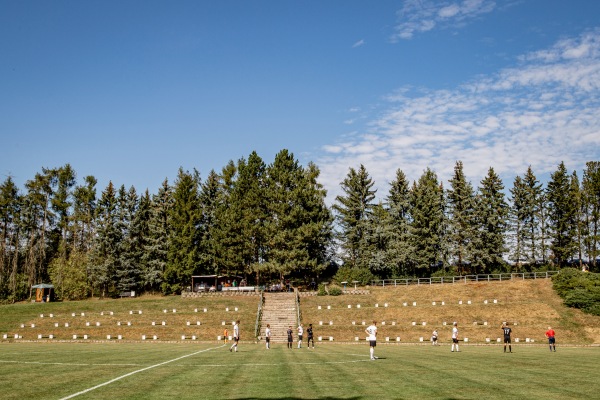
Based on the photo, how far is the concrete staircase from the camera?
47181 millimetres

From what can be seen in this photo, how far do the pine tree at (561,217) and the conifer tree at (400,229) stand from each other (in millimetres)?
20828

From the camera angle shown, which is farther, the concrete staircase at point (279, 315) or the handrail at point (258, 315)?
the concrete staircase at point (279, 315)

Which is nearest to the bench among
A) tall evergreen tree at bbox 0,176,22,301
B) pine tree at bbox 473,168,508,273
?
pine tree at bbox 473,168,508,273

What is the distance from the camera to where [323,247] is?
75750 millimetres

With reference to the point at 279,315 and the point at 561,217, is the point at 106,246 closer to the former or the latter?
the point at 279,315

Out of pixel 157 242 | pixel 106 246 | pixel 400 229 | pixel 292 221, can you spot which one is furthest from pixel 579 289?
pixel 106 246

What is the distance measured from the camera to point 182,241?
71312 millimetres

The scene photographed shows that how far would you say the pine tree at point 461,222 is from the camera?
235ft

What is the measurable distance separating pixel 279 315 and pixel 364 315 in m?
9.11

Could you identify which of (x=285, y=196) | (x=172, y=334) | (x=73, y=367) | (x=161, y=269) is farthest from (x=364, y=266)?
(x=73, y=367)

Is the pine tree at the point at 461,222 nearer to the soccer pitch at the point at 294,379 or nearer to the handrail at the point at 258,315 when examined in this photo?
the handrail at the point at 258,315

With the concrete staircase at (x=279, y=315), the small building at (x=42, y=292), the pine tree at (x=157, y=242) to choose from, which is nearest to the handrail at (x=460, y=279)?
the concrete staircase at (x=279, y=315)

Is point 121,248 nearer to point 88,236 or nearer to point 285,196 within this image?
point 88,236

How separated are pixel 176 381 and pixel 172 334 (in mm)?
33046
